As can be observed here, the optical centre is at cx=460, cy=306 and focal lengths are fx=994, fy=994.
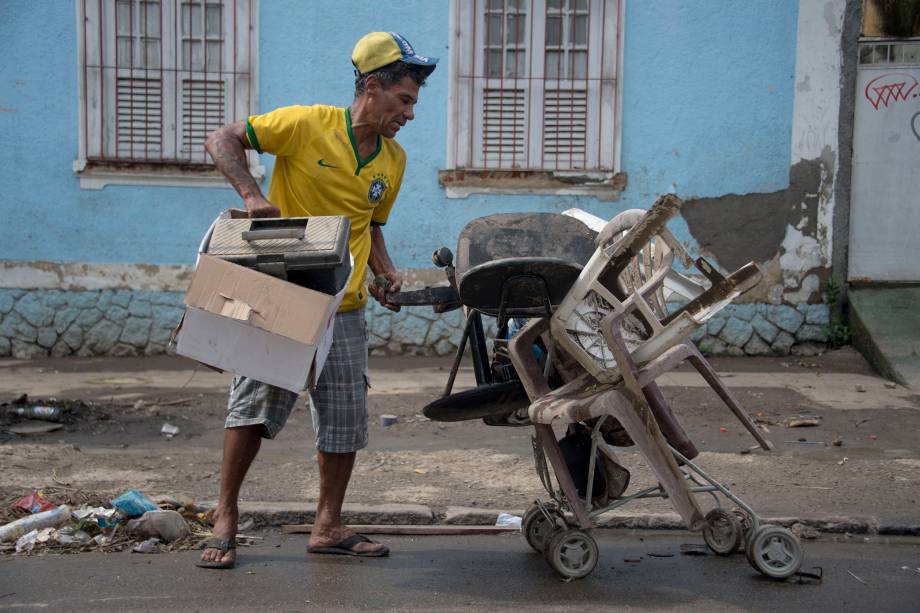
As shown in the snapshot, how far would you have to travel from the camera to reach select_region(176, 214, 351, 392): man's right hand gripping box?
3.33m

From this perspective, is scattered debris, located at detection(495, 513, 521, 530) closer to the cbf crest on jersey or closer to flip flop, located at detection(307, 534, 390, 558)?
flip flop, located at detection(307, 534, 390, 558)

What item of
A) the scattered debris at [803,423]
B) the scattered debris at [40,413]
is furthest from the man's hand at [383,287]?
the scattered debris at [803,423]

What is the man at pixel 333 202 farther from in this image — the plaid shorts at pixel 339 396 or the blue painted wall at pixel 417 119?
the blue painted wall at pixel 417 119

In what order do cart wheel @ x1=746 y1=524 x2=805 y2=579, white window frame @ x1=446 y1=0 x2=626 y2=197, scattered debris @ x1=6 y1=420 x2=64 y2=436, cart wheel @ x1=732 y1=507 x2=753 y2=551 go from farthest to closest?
white window frame @ x1=446 y1=0 x2=626 y2=197, scattered debris @ x1=6 y1=420 x2=64 y2=436, cart wheel @ x1=732 y1=507 x2=753 y2=551, cart wheel @ x1=746 y1=524 x2=805 y2=579

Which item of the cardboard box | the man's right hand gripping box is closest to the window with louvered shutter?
the man's right hand gripping box

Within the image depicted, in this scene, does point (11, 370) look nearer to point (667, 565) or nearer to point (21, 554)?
point (21, 554)

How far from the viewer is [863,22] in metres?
8.62

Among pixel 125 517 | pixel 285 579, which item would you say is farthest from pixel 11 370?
pixel 285 579

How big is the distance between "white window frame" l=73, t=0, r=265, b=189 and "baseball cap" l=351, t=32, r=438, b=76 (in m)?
4.80

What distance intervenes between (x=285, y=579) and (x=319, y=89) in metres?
5.69

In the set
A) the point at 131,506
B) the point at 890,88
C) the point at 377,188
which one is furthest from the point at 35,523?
the point at 890,88

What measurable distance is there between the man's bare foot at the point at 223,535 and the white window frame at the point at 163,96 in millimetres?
5098

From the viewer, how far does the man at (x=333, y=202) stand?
12.7ft

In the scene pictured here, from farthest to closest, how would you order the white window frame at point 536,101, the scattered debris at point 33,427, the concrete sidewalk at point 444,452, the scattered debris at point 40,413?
the white window frame at point 536,101, the scattered debris at point 40,413, the scattered debris at point 33,427, the concrete sidewalk at point 444,452
